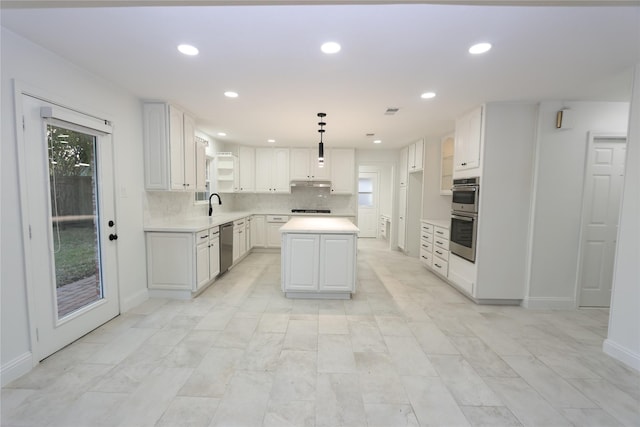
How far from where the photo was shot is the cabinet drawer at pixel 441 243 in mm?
4148

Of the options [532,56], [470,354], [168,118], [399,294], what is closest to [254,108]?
[168,118]

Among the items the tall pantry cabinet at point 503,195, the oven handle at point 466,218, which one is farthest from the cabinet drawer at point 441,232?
the tall pantry cabinet at point 503,195

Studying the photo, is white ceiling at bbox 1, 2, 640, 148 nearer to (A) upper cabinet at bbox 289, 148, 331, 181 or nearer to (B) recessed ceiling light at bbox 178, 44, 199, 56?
(B) recessed ceiling light at bbox 178, 44, 199, 56

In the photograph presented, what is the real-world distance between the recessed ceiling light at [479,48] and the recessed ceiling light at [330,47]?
0.97m

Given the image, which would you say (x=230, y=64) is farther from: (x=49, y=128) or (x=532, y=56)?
(x=532, y=56)

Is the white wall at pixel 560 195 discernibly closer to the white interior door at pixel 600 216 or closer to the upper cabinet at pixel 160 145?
the white interior door at pixel 600 216

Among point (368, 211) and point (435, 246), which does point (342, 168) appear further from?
point (435, 246)

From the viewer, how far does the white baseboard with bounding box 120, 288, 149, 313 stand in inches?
120

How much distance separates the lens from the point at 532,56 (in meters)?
2.11

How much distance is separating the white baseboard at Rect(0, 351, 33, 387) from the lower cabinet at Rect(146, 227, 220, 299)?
1.41m

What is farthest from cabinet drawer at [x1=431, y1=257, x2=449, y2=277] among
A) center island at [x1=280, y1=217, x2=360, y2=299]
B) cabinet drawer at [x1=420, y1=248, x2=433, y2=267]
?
center island at [x1=280, y1=217, x2=360, y2=299]

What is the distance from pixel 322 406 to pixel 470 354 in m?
1.41

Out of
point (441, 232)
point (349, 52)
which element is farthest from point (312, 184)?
point (349, 52)

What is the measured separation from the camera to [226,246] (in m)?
4.38
